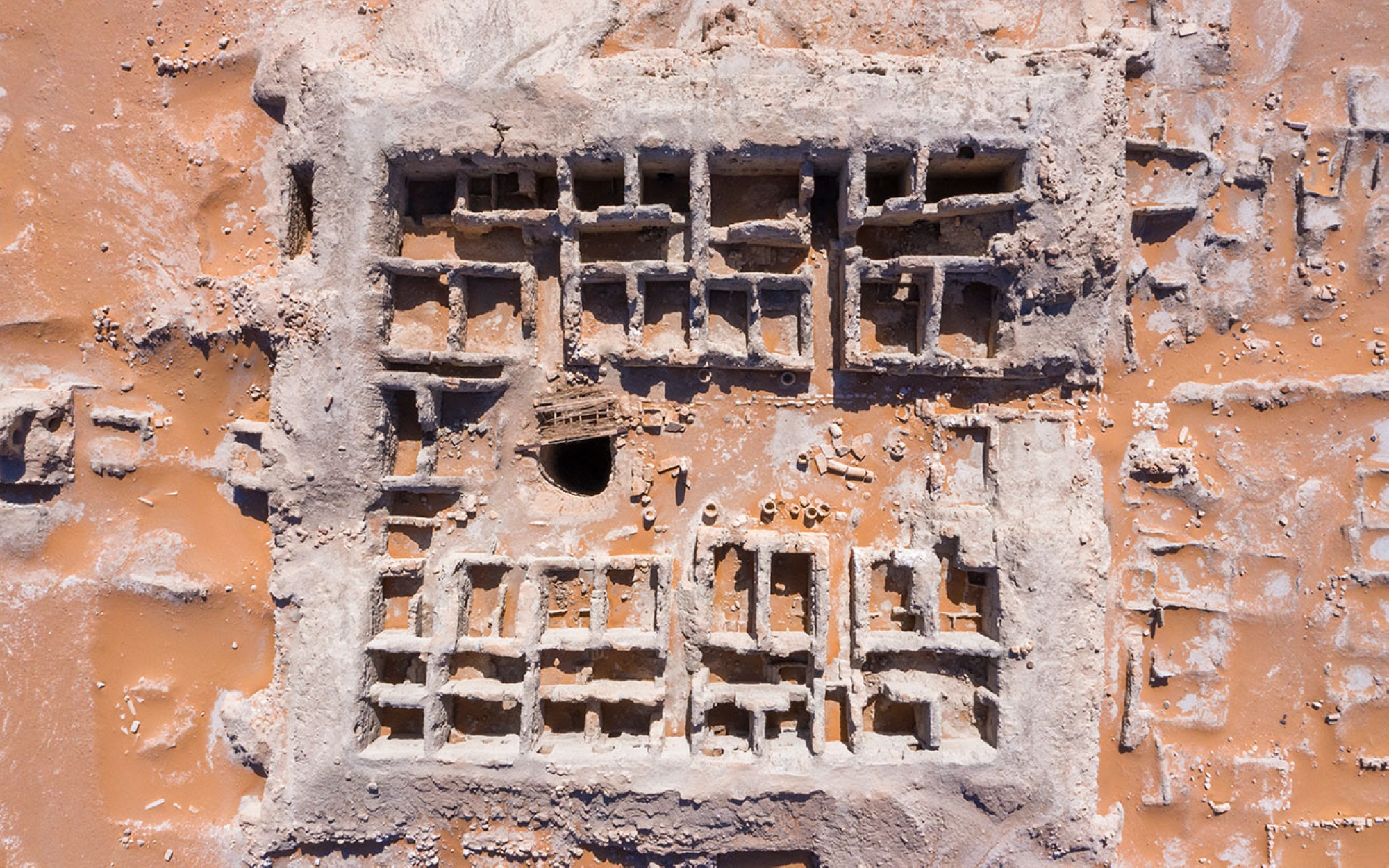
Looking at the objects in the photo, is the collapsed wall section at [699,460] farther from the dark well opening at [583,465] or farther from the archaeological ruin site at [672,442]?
the dark well opening at [583,465]

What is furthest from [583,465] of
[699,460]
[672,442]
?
[699,460]

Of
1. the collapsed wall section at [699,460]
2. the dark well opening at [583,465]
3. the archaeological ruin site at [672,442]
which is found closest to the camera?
the collapsed wall section at [699,460]

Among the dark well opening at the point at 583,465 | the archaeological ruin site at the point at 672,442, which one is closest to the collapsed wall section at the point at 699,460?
the archaeological ruin site at the point at 672,442

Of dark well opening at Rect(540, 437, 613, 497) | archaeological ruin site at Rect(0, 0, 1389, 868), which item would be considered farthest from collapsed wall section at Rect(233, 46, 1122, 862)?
dark well opening at Rect(540, 437, 613, 497)

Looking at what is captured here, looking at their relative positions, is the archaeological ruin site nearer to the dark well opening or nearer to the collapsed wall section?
the collapsed wall section

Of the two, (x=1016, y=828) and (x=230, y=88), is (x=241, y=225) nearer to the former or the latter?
(x=230, y=88)

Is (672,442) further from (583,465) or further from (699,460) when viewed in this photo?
(583,465)
